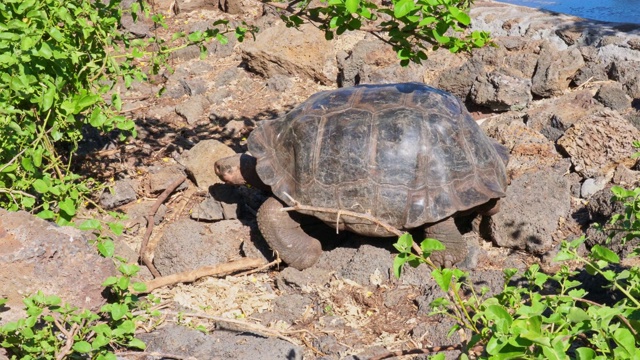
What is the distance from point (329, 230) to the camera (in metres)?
5.39

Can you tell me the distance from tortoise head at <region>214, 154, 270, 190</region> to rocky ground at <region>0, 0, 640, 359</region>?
211 mm

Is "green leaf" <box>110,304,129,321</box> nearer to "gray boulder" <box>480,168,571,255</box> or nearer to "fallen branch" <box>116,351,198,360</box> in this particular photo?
"fallen branch" <box>116,351,198,360</box>

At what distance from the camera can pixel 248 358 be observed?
3.51m

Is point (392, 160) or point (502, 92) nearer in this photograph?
point (392, 160)

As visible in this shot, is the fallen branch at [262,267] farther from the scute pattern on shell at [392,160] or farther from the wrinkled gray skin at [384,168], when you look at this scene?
the scute pattern on shell at [392,160]

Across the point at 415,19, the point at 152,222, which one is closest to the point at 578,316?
the point at 415,19

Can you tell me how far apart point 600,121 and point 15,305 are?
386 cm

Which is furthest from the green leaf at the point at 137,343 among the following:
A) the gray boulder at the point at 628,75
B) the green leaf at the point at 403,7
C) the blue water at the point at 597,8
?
the blue water at the point at 597,8

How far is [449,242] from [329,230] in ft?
2.92

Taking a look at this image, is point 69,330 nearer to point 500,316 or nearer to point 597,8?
point 500,316

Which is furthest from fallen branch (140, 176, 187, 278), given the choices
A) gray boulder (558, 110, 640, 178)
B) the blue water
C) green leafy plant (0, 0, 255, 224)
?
the blue water

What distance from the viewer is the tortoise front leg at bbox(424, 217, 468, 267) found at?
4863mm

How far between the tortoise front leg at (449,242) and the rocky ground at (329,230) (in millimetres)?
152

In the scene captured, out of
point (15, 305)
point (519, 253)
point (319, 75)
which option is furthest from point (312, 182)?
point (319, 75)
